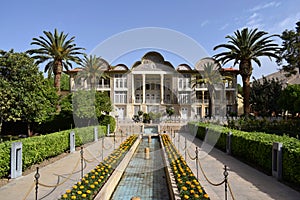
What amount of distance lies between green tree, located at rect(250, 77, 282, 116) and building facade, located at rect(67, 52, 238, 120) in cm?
472

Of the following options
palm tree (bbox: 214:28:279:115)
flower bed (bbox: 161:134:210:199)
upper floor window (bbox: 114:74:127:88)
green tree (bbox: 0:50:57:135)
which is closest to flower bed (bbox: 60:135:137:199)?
flower bed (bbox: 161:134:210:199)

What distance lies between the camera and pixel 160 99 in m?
43.8

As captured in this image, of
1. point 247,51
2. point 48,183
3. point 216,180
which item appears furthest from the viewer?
point 247,51

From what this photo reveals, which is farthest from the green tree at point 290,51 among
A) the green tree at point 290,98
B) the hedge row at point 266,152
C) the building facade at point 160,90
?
the hedge row at point 266,152

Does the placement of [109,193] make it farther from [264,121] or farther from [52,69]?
[52,69]

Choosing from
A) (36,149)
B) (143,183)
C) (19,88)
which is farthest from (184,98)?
(143,183)

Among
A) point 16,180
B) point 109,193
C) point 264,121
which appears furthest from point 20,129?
point 264,121

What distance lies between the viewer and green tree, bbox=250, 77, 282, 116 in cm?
3712

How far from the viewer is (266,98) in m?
37.1

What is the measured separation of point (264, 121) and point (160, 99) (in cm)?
2215

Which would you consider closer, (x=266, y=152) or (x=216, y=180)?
(x=216, y=180)

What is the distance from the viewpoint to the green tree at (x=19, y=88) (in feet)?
51.2

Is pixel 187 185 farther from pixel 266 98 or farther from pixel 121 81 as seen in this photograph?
pixel 121 81

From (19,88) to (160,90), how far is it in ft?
100
